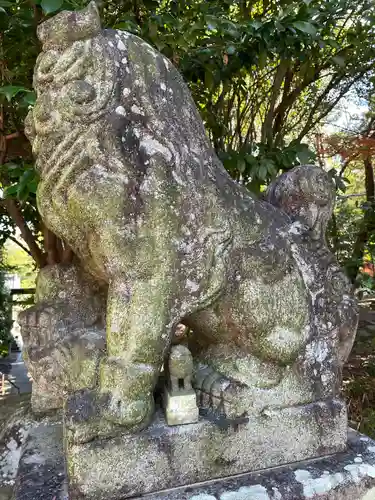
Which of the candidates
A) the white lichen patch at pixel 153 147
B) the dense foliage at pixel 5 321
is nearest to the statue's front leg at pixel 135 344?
the white lichen patch at pixel 153 147

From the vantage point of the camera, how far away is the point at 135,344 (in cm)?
121

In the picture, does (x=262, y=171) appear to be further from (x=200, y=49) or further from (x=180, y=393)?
(x=180, y=393)

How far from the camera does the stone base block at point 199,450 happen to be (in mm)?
1158

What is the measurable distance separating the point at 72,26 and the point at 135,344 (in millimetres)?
798

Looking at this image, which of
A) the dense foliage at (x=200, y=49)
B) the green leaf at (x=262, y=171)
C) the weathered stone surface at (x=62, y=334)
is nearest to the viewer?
the weathered stone surface at (x=62, y=334)

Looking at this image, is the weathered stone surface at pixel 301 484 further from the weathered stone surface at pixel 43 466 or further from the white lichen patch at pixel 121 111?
the white lichen patch at pixel 121 111

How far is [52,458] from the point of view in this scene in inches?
52.1

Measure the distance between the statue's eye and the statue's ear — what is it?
120 mm

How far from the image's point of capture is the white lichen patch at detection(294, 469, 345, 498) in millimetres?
1235

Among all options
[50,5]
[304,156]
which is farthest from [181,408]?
[304,156]

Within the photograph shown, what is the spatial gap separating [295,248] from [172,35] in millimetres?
1111

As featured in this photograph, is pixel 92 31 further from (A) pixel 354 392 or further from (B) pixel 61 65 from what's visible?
(A) pixel 354 392

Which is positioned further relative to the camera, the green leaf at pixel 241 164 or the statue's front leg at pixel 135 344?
the green leaf at pixel 241 164

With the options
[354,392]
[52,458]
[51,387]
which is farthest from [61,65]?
[354,392]
